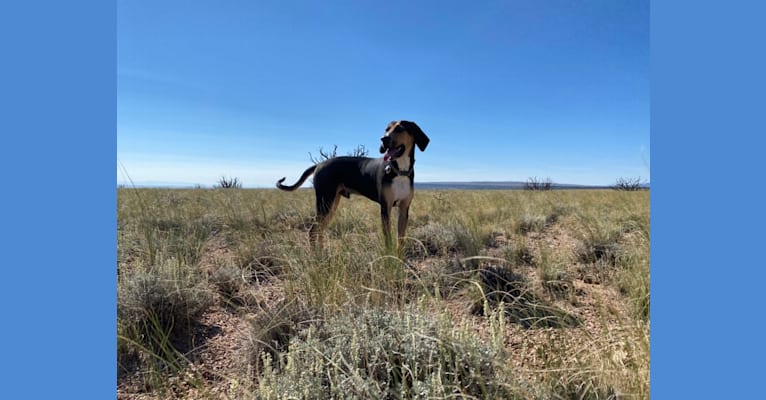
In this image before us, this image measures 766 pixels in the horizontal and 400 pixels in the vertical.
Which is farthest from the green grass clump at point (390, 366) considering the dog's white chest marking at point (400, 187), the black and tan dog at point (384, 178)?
the dog's white chest marking at point (400, 187)

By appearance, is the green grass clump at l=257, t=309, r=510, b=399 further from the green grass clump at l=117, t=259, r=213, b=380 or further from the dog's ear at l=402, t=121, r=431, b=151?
the dog's ear at l=402, t=121, r=431, b=151

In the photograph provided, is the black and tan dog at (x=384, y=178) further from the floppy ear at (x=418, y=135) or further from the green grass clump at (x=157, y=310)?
the green grass clump at (x=157, y=310)

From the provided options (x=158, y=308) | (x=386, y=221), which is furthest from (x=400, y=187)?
(x=158, y=308)

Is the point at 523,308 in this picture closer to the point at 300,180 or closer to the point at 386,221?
the point at 386,221

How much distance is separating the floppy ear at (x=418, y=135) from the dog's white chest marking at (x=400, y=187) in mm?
444

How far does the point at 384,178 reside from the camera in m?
3.89

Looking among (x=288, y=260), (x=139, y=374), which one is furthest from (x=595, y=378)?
A: (x=139, y=374)

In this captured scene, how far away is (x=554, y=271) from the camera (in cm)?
327

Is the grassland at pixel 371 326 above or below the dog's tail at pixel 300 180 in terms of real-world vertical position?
below

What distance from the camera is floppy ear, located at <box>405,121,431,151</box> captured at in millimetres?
3828

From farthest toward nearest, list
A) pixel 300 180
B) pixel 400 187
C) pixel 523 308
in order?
pixel 300 180, pixel 400 187, pixel 523 308

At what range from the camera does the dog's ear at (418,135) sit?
383 centimetres

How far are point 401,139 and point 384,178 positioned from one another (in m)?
0.51

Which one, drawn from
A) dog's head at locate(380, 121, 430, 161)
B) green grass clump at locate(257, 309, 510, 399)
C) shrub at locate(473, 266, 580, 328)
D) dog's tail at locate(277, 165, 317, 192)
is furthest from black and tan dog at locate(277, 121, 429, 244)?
green grass clump at locate(257, 309, 510, 399)
